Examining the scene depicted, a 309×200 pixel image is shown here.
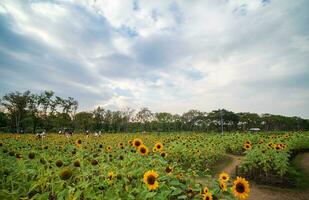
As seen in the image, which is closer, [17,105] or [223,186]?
[223,186]

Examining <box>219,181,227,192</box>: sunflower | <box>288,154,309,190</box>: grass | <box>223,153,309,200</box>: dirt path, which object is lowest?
<box>223,153,309,200</box>: dirt path

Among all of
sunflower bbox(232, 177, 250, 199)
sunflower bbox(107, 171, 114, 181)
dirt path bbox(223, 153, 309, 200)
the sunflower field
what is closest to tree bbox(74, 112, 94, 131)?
the sunflower field

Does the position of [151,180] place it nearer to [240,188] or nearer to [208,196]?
[208,196]

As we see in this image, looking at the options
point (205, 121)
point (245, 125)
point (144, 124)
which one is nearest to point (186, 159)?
point (144, 124)

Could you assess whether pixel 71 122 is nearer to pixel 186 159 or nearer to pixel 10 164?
pixel 186 159

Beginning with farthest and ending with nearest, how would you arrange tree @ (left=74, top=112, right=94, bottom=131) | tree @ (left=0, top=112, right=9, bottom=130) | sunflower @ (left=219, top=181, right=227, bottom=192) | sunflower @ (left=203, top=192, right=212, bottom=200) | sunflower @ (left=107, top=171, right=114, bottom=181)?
tree @ (left=74, top=112, right=94, bottom=131) < tree @ (left=0, top=112, right=9, bottom=130) < sunflower @ (left=107, top=171, right=114, bottom=181) < sunflower @ (left=219, top=181, right=227, bottom=192) < sunflower @ (left=203, top=192, right=212, bottom=200)

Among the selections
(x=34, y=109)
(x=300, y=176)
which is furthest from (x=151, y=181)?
(x=34, y=109)

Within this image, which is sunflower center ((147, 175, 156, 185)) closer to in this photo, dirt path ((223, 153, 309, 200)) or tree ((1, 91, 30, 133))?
dirt path ((223, 153, 309, 200))

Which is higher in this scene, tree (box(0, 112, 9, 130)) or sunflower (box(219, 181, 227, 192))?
tree (box(0, 112, 9, 130))

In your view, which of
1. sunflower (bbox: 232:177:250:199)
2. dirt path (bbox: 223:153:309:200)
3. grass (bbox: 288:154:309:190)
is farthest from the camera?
grass (bbox: 288:154:309:190)

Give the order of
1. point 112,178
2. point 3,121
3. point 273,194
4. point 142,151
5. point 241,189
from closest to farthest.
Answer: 1. point 241,189
2. point 112,178
3. point 142,151
4. point 273,194
5. point 3,121

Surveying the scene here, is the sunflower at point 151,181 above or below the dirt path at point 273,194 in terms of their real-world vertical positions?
above

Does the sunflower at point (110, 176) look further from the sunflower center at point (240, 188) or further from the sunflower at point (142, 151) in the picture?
the sunflower center at point (240, 188)

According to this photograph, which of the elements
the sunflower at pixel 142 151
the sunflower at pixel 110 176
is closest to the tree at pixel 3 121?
the sunflower at pixel 142 151
